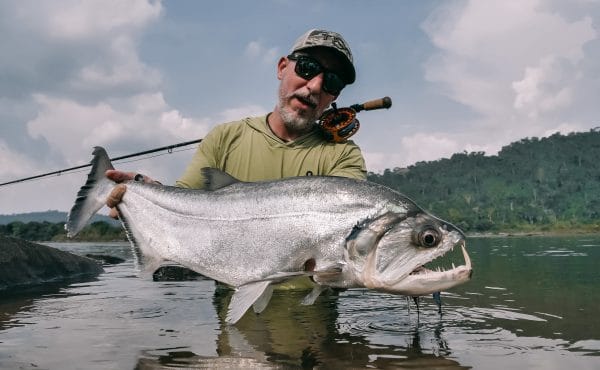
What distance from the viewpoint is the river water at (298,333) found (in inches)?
192

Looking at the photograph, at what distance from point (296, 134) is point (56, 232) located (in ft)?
278

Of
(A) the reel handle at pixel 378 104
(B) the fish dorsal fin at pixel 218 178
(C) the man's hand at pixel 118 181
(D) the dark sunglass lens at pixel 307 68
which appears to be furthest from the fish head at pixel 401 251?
(A) the reel handle at pixel 378 104

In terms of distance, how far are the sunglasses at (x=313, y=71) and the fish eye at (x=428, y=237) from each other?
2633mm

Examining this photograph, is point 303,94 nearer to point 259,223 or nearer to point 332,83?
point 332,83

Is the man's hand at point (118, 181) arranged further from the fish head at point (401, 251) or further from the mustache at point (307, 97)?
the fish head at point (401, 251)

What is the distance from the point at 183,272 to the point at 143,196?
23.9 feet

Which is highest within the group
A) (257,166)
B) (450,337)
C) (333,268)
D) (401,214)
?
(257,166)

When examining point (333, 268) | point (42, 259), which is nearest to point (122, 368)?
point (333, 268)

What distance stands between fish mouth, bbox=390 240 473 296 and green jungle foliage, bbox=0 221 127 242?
77.5m

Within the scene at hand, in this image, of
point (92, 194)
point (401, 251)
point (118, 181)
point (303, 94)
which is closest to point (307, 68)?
point (303, 94)

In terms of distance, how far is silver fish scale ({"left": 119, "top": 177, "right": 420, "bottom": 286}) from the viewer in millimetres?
4770

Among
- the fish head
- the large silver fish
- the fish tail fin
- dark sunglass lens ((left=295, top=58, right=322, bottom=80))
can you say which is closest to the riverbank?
the fish tail fin

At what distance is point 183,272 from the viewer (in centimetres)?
1255

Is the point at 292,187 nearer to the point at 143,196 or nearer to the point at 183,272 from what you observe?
the point at 143,196
